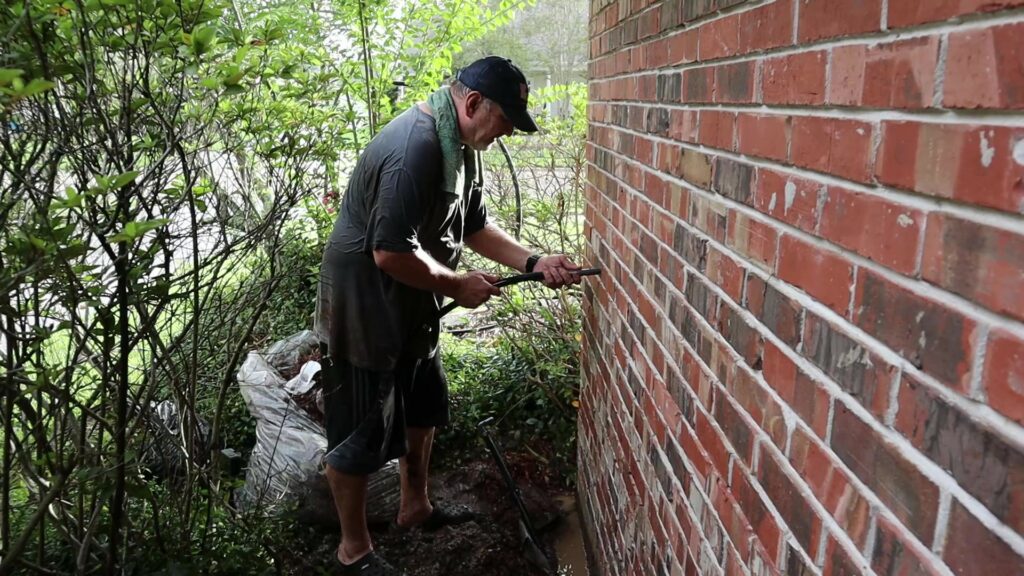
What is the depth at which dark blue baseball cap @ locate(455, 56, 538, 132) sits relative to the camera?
3.01m

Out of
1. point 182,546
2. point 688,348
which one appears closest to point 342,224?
point 182,546

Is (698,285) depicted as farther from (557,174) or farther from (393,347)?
(557,174)

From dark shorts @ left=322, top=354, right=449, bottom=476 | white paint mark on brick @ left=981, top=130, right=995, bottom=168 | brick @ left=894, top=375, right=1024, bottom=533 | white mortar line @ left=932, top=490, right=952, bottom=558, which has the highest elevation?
white paint mark on brick @ left=981, top=130, right=995, bottom=168

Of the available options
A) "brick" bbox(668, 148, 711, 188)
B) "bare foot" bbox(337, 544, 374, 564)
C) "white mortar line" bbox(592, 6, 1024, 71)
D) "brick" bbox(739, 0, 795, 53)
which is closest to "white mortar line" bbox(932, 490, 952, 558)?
"white mortar line" bbox(592, 6, 1024, 71)

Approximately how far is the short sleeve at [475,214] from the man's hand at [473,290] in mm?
515

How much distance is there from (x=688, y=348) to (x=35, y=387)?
1550 millimetres

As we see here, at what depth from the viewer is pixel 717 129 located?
4.96 ft

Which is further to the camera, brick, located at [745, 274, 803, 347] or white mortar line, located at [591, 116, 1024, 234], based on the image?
brick, located at [745, 274, 803, 347]

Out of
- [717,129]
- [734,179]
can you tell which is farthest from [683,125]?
[734,179]

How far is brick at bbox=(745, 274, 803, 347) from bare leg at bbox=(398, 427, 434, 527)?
2.60 m

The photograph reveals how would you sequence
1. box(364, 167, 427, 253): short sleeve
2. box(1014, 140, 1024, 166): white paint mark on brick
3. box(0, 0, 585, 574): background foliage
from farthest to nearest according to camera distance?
1. box(364, 167, 427, 253): short sleeve
2. box(0, 0, 585, 574): background foliage
3. box(1014, 140, 1024, 166): white paint mark on brick

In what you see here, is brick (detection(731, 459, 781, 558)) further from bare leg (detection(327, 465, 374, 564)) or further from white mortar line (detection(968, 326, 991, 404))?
bare leg (detection(327, 465, 374, 564))

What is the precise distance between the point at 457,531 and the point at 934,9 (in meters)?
3.32

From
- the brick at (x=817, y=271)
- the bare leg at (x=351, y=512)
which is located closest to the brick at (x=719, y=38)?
the brick at (x=817, y=271)
